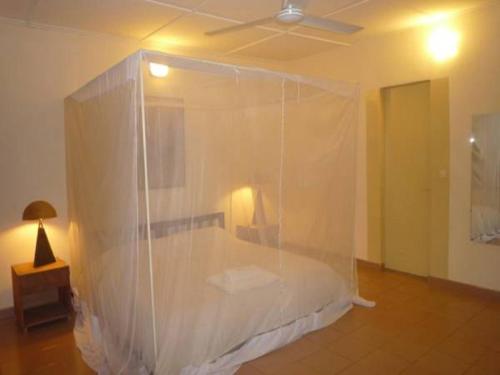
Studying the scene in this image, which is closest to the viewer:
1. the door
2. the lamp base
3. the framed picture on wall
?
the framed picture on wall

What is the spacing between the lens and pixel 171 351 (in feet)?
7.51

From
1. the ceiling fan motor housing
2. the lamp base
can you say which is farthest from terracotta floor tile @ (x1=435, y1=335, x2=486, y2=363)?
the lamp base

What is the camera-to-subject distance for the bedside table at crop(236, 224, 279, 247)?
2.67 metres

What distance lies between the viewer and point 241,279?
267 centimetres

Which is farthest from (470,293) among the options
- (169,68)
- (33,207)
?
(33,207)

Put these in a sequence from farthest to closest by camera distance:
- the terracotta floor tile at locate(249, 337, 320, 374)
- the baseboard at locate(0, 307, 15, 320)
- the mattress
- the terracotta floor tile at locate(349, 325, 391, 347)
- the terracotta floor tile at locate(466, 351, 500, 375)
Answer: the baseboard at locate(0, 307, 15, 320)
the terracotta floor tile at locate(349, 325, 391, 347)
the terracotta floor tile at locate(249, 337, 320, 374)
the terracotta floor tile at locate(466, 351, 500, 375)
the mattress

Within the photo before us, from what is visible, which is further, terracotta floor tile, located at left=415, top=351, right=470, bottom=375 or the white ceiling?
the white ceiling

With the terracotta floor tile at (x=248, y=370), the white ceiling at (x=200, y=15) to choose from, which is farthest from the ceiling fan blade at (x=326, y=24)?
the terracotta floor tile at (x=248, y=370)

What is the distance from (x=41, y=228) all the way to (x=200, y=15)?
2.41 m

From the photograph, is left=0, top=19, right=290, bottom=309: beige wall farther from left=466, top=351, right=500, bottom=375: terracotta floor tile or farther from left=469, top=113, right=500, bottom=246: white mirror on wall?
left=469, top=113, right=500, bottom=246: white mirror on wall

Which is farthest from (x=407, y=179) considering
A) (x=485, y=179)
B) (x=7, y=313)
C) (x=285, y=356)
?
(x=7, y=313)

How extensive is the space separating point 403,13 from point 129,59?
273cm

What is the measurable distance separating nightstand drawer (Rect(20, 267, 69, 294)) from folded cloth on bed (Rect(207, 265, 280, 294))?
1603mm

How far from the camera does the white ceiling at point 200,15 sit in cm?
315
